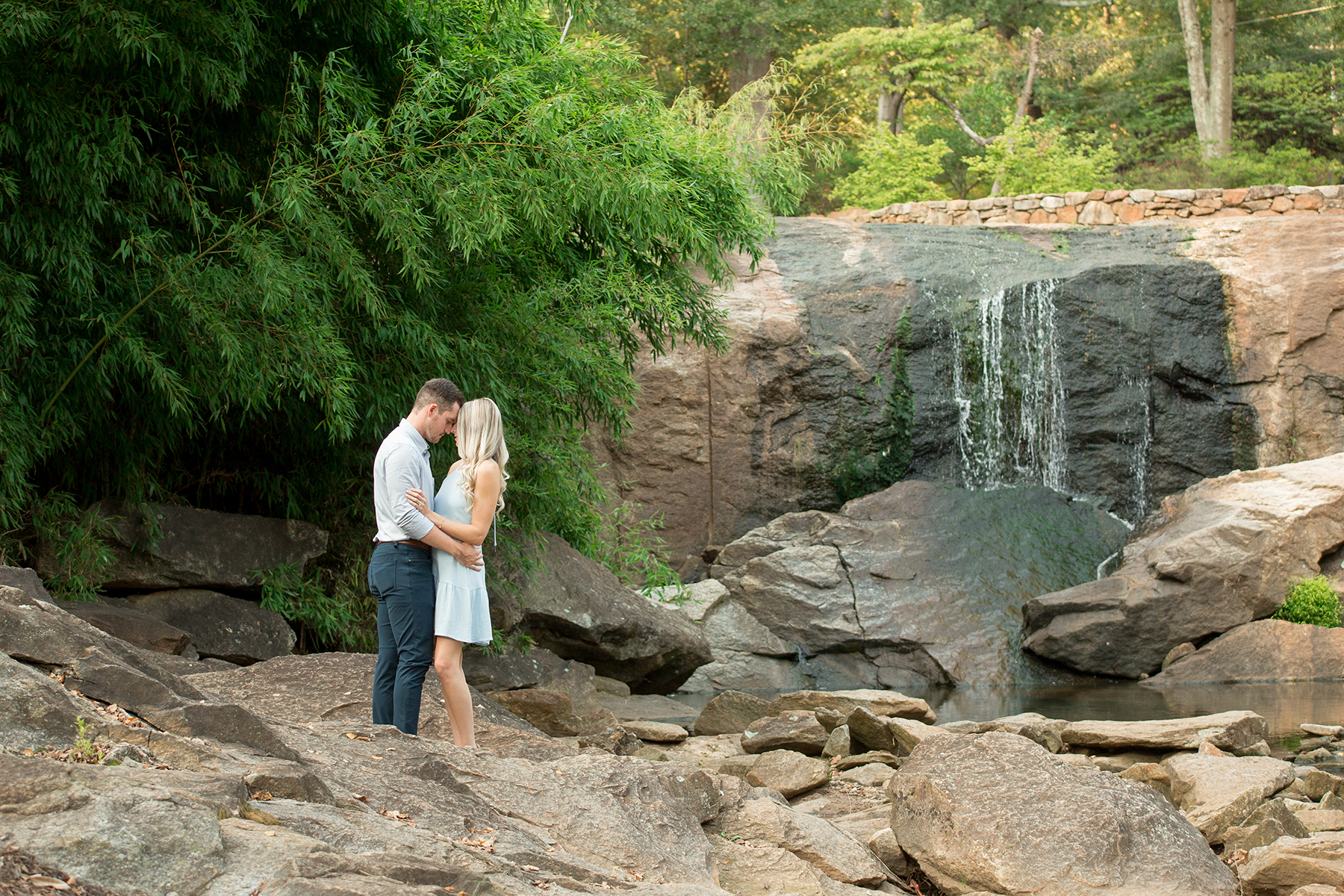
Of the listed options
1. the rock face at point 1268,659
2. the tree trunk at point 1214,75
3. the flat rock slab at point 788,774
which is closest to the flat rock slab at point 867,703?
the flat rock slab at point 788,774

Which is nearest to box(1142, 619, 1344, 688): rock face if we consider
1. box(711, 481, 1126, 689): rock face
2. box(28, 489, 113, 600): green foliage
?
box(711, 481, 1126, 689): rock face

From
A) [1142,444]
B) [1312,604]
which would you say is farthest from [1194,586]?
[1142,444]

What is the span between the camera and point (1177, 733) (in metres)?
7.12

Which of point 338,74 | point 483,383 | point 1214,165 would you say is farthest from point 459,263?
point 1214,165

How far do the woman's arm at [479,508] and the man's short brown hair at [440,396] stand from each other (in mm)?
270

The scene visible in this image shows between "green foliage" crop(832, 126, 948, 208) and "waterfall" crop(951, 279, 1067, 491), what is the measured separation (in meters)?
6.40

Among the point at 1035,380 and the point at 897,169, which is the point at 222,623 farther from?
the point at 897,169

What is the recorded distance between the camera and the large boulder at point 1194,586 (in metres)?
11.4

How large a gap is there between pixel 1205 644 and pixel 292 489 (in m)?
8.83

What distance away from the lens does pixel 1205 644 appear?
37.5ft

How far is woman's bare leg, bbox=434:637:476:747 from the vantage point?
13.8 ft

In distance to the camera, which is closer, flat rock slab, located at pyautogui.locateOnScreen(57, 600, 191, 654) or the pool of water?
flat rock slab, located at pyautogui.locateOnScreen(57, 600, 191, 654)

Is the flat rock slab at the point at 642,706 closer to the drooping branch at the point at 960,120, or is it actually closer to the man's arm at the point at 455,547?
the man's arm at the point at 455,547

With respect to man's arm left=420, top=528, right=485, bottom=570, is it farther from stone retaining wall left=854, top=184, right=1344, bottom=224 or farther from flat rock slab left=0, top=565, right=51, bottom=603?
stone retaining wall left=854, top=184, right=1344, bottom=224
